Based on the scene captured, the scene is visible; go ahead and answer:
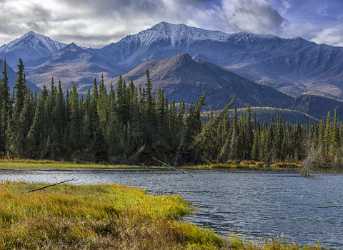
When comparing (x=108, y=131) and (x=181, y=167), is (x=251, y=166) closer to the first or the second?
(x=181, y=167)

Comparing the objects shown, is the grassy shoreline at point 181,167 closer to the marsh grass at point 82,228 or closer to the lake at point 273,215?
the lake at point 273,215

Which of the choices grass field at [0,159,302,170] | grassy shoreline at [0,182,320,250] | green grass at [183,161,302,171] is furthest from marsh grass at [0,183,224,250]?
green grass at [183,161,302,171]

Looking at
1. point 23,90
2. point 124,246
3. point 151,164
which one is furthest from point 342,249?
point 23,90

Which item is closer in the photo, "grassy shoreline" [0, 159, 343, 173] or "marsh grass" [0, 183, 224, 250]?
"marsh grass" [0, 183, 224, 250]

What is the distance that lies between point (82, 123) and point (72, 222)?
10901cm

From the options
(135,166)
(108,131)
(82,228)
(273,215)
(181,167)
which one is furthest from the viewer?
(108,131)

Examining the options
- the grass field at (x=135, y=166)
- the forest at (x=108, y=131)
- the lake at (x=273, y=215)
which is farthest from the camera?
the forest at (x=108, y=131)

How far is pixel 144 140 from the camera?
133 metres

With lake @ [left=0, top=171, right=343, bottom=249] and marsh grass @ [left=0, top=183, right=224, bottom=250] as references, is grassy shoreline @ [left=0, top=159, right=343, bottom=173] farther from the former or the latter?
marsh grass @ [left=0, top=183, right=224, bottom=250]

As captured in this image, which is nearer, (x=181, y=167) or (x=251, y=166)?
(x=181, y=167)

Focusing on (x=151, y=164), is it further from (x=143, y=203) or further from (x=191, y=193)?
(x=143, y=203)

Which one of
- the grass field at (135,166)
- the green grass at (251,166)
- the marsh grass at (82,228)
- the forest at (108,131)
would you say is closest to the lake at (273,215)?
the marsh grass at (82,228)

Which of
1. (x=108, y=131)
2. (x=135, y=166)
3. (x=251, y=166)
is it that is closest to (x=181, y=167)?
(x=135, y=166)

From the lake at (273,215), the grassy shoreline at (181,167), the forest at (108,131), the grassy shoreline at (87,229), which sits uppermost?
the forest at (108,131)
